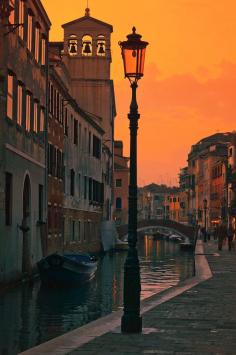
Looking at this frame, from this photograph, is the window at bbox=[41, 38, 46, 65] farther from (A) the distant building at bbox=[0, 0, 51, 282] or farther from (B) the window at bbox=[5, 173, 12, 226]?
(B) the window at bbox=[5, 173, 12, 226]

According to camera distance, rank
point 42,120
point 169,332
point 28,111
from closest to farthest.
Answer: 1. point 169,332
2. point 28,111
3. point 42,120

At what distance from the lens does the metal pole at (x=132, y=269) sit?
1261cm

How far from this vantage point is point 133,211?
1311 centimetres

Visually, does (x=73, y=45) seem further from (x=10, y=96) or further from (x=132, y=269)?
(x=132, y=269)

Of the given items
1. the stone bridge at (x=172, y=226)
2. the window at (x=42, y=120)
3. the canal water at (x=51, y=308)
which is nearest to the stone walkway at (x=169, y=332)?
the canal water at (x=51, y=308)

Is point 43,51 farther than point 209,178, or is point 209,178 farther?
point 209,178

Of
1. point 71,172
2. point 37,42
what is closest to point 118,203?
point 71,172

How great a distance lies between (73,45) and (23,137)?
38.1m

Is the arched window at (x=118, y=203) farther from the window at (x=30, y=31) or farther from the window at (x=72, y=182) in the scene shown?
the window at (x=30, y=31)

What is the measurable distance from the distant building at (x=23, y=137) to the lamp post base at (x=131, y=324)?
1331 cm

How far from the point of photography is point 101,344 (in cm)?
1125

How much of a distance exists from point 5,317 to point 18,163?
35.4 feet

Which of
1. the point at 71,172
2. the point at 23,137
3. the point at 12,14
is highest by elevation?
the point at 12,14

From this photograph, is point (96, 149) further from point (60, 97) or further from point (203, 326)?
point (203, 326)
